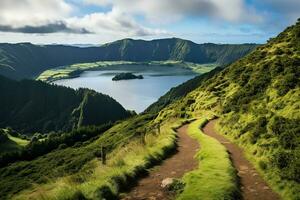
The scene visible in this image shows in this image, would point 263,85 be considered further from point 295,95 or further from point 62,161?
point 62,161

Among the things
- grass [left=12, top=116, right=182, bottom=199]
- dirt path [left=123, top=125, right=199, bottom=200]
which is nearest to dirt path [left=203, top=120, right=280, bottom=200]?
dirt path [left=123, top=125, right=199, bottom=200]

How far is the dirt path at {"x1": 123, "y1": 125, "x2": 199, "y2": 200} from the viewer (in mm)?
19125

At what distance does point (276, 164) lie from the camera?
2331cm

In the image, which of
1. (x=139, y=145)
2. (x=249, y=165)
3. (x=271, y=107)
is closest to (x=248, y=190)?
(x=249, y=165)

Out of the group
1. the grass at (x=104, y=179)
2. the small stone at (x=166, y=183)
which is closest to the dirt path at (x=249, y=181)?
the small stone at (x=166, y=183)

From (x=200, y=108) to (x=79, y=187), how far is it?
55.8 metres

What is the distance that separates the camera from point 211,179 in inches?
821

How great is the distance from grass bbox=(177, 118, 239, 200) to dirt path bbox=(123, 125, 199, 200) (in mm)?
Answer: 894

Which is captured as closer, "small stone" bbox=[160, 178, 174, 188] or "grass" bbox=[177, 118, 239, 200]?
"grass" bbox=[177, 118, 239, 200]

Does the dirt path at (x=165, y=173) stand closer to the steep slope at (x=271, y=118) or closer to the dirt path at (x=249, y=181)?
the dirt path at (x=249, y=181)

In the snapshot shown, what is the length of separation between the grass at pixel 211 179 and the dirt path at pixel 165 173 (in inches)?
35.2

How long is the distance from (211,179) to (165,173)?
12.6ft

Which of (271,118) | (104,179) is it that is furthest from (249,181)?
(271,118)

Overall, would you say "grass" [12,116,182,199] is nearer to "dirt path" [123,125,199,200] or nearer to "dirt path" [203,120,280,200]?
"dirt path" [123,125,199,200]
